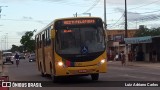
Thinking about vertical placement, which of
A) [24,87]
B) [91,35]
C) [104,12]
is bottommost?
[24,87]

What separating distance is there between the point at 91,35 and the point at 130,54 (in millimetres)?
40690

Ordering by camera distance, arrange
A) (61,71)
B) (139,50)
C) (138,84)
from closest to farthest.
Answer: (138,84) → (61,71) → (139,50)

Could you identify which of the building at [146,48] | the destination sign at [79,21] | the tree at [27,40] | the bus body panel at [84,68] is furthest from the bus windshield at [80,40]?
the tree at [27,40]

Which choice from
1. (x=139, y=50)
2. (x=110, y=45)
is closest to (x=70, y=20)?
(x=139, y=50)

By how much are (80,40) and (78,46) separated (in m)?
0.31

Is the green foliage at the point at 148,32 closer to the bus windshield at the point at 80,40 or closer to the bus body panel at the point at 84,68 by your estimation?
the bus windshield at the point at 80,40

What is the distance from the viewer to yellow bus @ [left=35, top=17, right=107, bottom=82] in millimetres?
21025

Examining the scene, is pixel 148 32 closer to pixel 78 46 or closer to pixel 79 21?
pixel 79 21

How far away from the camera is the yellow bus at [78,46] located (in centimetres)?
2102

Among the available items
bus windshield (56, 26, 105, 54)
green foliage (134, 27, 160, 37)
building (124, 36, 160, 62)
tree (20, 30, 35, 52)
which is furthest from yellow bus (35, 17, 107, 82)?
tree (20, 30, 35, 52)

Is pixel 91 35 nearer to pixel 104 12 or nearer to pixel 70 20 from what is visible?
pixel 70 20

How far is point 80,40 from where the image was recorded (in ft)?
69.4

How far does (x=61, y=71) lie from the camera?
21031 millimetres

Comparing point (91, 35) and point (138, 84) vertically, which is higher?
point (91, 35)
